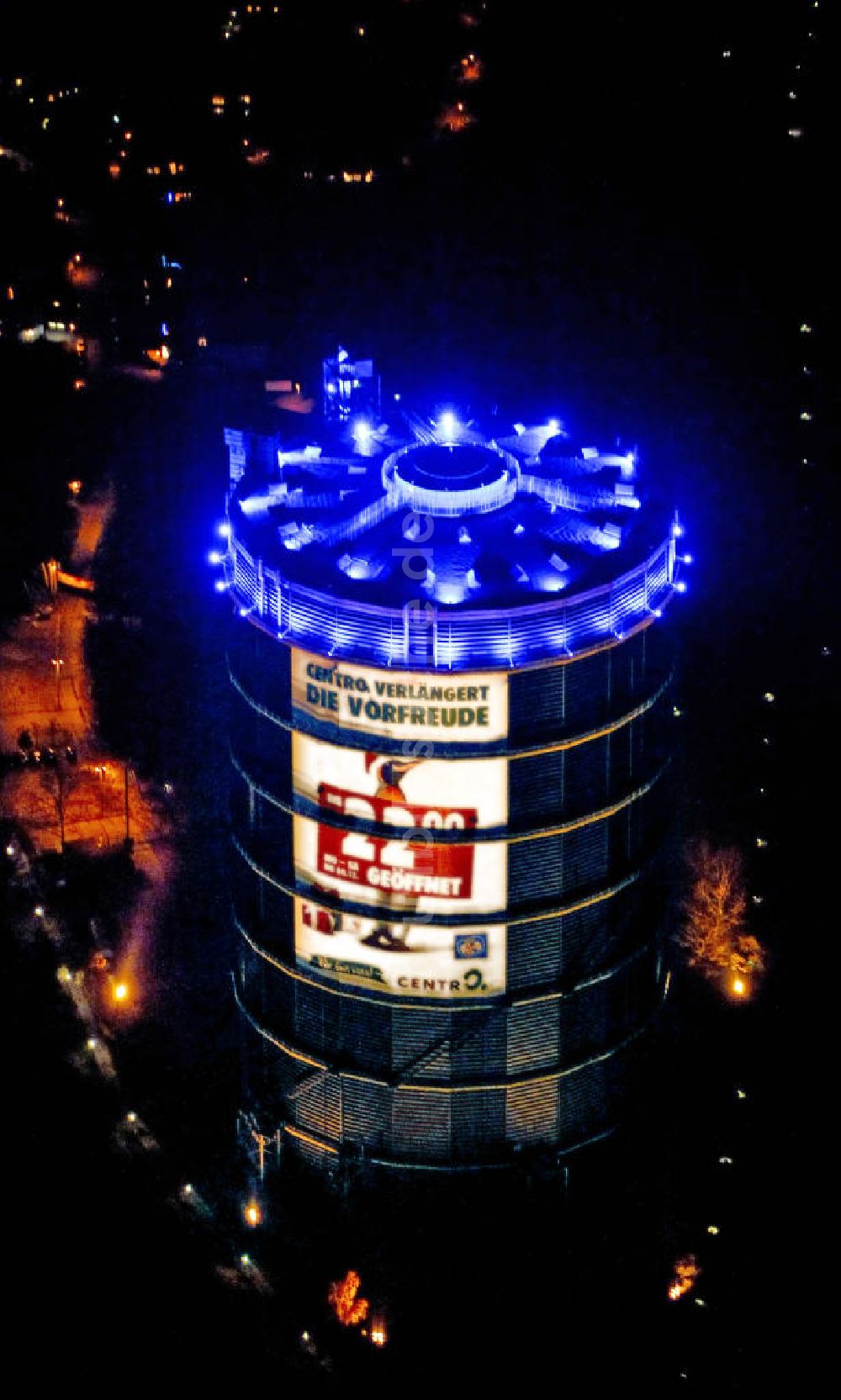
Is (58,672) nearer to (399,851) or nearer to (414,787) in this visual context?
(399,851)

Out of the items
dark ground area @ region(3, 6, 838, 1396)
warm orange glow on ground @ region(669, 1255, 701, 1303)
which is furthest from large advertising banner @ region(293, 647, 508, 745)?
warm orange glow on ground @ region(669, 1255, 701, 1303)

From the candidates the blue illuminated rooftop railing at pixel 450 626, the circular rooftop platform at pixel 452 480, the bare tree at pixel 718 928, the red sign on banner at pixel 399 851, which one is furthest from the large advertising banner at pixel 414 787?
Result: the bare tree at pixel 718 928

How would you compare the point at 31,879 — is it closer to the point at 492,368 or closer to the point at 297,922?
the point at 297,922

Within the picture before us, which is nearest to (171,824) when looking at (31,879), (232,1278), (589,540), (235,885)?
(31,879)

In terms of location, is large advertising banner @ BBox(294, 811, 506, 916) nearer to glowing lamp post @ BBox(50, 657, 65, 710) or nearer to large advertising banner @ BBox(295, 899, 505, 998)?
large advertising banner @ BBox(295, 899, 505, 998)

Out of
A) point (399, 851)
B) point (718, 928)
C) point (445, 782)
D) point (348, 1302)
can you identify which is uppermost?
point (445, 782)

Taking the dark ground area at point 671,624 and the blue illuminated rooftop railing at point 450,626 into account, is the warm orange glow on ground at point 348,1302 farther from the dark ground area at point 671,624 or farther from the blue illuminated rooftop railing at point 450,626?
the blue illuminated rooftop railing at point 450,626

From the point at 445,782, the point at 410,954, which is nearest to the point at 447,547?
the point at 445,782
